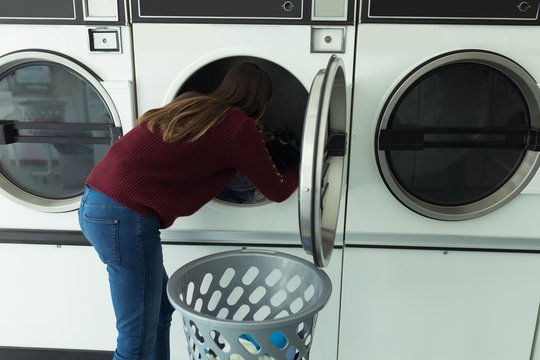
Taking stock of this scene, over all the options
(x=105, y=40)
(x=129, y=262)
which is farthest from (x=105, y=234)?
(x=105, y=40)

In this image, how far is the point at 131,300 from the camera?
4.97 feet

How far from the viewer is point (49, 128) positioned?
69.8 inches

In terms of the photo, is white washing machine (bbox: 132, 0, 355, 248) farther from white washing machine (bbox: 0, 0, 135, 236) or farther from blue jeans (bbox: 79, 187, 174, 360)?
blue jeans (bbox: 79, 187, 174, 360)

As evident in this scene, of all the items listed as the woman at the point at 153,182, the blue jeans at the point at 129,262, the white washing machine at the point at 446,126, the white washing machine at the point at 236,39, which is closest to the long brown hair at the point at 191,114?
the woman at the point at 153,182

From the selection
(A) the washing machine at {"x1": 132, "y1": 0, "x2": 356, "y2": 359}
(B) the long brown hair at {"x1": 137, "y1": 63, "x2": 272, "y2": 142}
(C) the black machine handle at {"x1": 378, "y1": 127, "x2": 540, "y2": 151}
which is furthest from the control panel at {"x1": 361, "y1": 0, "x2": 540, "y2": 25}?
(B) the long brown hair at {"x1": 137, "y1": 63, "x2": 272, "y2": 142}

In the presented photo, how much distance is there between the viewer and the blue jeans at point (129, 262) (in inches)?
57.1

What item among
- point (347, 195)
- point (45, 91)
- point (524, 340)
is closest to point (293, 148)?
point (347, 195)

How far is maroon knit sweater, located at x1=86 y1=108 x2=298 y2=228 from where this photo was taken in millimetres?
1422

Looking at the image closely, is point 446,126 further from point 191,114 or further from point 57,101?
point 57,101

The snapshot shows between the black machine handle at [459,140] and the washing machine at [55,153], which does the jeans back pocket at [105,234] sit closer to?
the washing machine at [55,153]

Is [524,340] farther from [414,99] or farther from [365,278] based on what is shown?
[414,99]

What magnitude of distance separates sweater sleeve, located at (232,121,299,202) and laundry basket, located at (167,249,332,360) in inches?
10.6

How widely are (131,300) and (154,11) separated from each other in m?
0.94

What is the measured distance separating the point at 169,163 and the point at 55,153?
2.37ft
